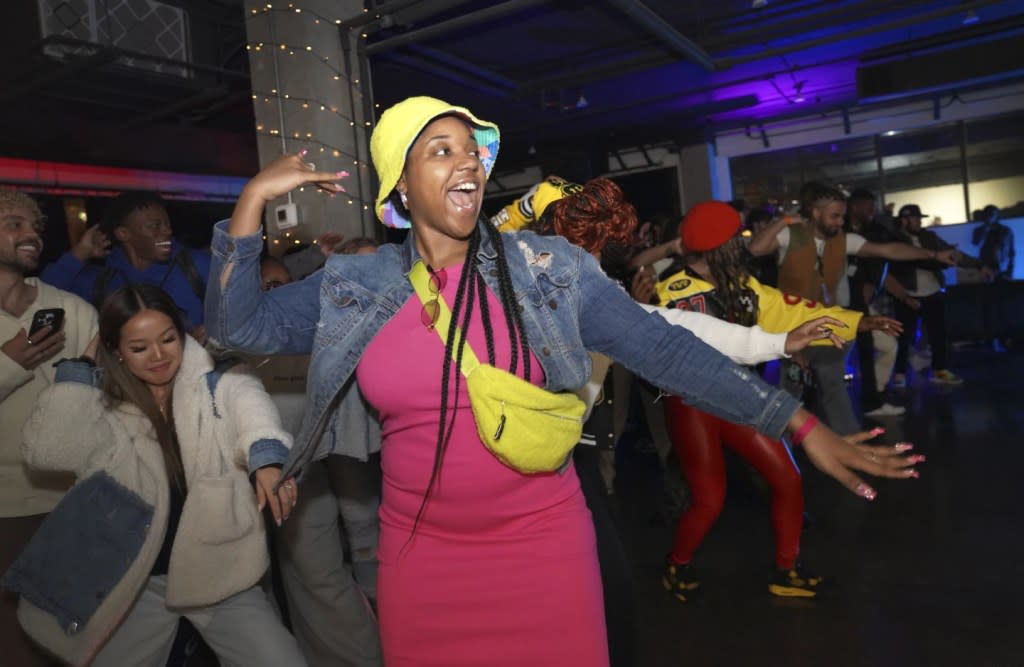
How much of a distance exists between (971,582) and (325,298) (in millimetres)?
3403

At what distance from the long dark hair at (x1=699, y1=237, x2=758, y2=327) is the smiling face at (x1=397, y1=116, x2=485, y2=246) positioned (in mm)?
2150

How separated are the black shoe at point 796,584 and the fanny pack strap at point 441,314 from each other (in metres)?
2.73

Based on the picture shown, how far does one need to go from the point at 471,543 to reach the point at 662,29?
22.4ft

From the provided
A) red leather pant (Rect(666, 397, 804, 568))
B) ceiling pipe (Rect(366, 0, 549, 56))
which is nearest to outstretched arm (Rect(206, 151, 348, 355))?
red leather pant (Rect(666, 397, 804, 568))

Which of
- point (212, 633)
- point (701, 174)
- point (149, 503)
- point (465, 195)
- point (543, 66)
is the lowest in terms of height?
point (212, 633)

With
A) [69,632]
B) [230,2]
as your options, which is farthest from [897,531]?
[230,2]

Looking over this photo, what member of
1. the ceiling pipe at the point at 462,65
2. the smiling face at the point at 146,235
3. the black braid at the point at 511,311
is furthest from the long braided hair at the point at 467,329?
the ceiling pipe at the point at 462,65

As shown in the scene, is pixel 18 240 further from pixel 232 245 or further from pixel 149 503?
pixel 232 245

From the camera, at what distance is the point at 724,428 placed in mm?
3520

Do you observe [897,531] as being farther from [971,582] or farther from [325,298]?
[325,298]

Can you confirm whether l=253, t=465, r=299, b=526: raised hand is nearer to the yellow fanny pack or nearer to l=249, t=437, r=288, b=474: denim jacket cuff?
l=249, t=437, r=288, b=474: denim jacket cuff

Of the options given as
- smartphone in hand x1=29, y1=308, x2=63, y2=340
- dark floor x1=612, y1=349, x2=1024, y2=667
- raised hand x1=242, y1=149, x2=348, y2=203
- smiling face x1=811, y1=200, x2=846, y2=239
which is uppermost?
smiling face x1=811, y1=200, x2=846, y2=239

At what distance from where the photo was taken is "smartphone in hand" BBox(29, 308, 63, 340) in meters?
2.81

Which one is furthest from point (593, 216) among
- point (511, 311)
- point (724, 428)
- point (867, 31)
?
point (867, 31)
